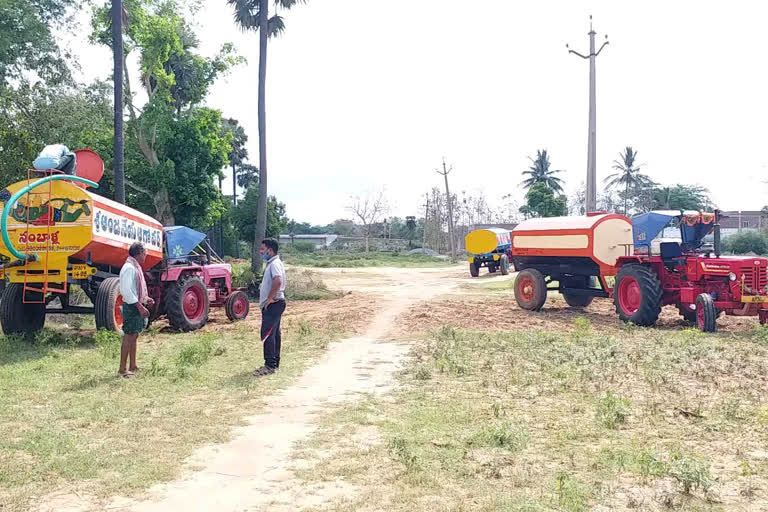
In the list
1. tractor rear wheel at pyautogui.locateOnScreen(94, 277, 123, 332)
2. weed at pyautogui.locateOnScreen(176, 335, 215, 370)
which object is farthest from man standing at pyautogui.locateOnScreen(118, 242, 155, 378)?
tractor rear wheel at pyautogui.locateOnScreen(94, 277, 123, 332)

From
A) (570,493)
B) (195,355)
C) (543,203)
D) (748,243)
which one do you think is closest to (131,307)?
(195,355)

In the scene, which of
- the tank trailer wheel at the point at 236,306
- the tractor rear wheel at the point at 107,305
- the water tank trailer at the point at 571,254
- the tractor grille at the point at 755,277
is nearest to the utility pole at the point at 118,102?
the tank trailer wheel at the point at 236,306

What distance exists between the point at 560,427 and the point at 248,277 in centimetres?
1782

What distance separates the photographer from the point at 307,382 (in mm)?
8578

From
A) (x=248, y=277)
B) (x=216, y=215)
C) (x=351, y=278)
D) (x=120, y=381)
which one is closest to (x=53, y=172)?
(x=120, y=381)

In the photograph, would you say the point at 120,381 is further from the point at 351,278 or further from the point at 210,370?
the point at 351,278

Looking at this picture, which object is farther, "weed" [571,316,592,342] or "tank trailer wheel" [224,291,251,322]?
"tank trailer wheel" [224,291,251,322]

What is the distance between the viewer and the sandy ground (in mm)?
4621

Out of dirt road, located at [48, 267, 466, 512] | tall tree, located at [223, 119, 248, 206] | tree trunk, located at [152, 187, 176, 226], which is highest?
tall tree, located at [223, 119, 248, 206]

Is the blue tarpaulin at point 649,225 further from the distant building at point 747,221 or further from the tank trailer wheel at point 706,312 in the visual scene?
the distant building at point 747,221

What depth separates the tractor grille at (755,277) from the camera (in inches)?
480

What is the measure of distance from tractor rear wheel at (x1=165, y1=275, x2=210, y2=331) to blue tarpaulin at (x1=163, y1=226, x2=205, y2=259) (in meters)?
0.57

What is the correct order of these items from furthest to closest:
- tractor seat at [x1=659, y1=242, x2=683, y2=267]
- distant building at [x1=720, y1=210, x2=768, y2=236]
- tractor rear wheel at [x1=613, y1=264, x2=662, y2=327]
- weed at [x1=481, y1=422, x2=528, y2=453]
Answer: distant building at [x1=720, y1=210, x2=768, y2=236] < tractor seat at [x1=659, y1=242, x2=683, y2=267] < tractor rear wheel at [x1=613, y1=264, x2=662, y2=327] < weed at [x1=481, y1=422, x2=528, y2=453]

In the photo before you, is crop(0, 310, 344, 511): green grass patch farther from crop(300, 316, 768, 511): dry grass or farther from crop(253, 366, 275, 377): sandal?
crop(300, 316, 768, 511): dry grass
